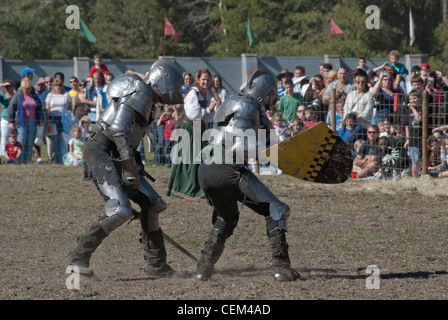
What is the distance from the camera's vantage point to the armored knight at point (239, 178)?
17.7 ft

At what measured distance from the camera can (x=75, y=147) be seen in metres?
12.3

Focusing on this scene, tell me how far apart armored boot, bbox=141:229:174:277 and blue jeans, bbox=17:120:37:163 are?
7.31 metres

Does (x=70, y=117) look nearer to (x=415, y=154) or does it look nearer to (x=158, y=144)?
(x=158, y=144)

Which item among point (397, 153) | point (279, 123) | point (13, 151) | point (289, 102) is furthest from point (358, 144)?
point (13, 151)

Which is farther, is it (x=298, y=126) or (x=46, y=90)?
(x=46, y=90)

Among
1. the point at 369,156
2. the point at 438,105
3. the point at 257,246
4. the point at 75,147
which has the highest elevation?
the point at 438,105

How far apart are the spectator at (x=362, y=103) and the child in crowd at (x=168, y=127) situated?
2.82m

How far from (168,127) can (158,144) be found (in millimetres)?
399

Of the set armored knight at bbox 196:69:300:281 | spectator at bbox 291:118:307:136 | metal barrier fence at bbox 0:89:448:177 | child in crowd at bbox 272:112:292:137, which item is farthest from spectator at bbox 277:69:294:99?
armored knight at bbox 196:69:300:281

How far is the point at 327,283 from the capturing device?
543 centimetres

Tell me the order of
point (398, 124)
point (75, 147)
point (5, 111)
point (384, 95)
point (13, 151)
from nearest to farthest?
point (398, 124) → point (384, 95) → point (75, 147) → point (13, 151) → point (5, 111)

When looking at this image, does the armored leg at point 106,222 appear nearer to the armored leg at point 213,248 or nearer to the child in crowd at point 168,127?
the armored leg at point 213,248
